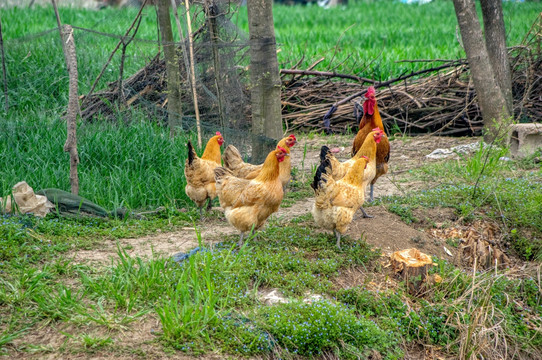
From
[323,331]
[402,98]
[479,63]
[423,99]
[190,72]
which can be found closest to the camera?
[323,331]

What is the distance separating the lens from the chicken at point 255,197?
4977 millimetres

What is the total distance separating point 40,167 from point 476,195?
5171 millimetres

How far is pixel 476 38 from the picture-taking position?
26.0ft

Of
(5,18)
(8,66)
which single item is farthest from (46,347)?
(5,18)

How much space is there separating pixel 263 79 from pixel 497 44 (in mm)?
4200

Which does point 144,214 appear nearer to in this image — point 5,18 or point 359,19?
point 5,18

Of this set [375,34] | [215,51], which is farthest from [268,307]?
[375,34]

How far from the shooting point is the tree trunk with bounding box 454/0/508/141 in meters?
7.82

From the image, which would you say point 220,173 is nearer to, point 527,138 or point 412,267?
point 412,267

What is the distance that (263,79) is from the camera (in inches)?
269

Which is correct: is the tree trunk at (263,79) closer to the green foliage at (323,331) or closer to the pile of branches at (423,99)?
the pile of branches at (423,99)

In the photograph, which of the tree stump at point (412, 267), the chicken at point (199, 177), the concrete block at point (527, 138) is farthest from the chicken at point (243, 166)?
the concrete block at point (527, 138)

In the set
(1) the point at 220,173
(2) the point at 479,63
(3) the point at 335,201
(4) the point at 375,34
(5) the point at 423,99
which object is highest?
(4) the point at 375,34

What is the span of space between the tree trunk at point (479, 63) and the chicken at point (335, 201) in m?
3.70
